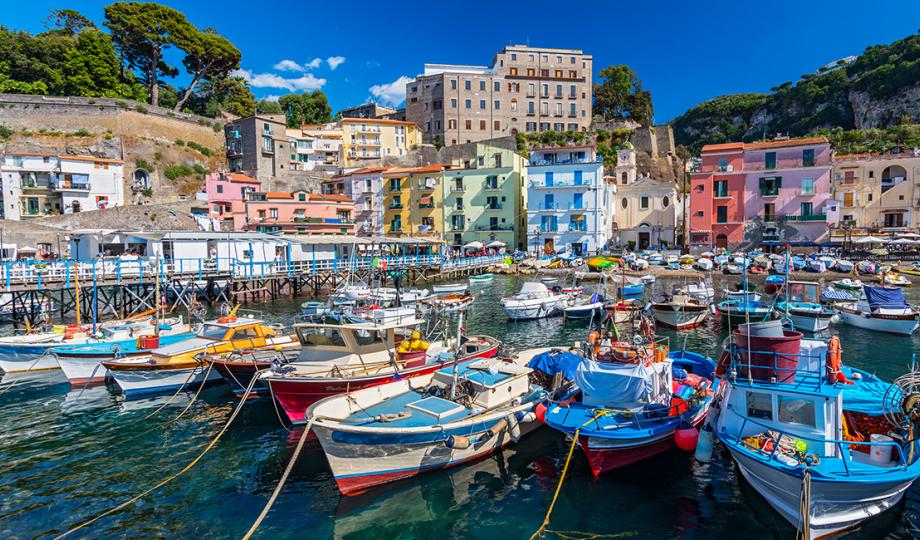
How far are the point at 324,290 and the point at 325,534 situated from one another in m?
35.8

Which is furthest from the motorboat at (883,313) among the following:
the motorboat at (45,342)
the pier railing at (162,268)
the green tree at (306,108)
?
the green tree at (306,108)

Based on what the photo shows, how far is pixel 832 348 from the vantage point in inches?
494

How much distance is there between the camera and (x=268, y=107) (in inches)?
3735

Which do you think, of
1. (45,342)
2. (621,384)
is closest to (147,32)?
(45,342)

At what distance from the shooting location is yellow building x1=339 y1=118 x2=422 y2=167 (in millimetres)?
86000

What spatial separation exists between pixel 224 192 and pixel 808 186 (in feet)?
226

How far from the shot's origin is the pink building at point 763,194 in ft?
187

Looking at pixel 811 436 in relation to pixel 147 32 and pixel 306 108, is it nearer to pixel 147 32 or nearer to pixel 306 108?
pixel 147 32

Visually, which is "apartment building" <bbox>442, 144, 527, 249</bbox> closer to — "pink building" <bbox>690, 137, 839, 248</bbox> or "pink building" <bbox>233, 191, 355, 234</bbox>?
"pink building" <bbox>233, 191, 355, 234</bbox>

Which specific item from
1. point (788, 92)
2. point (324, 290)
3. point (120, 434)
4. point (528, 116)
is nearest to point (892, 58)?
point (788, 92)

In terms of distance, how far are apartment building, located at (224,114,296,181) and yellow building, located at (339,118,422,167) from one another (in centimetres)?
1055

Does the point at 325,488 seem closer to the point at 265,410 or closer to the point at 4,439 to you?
the point at 265,410

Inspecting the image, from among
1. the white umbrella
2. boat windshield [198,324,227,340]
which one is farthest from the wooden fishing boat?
the white umbrella

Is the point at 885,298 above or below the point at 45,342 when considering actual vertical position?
above
